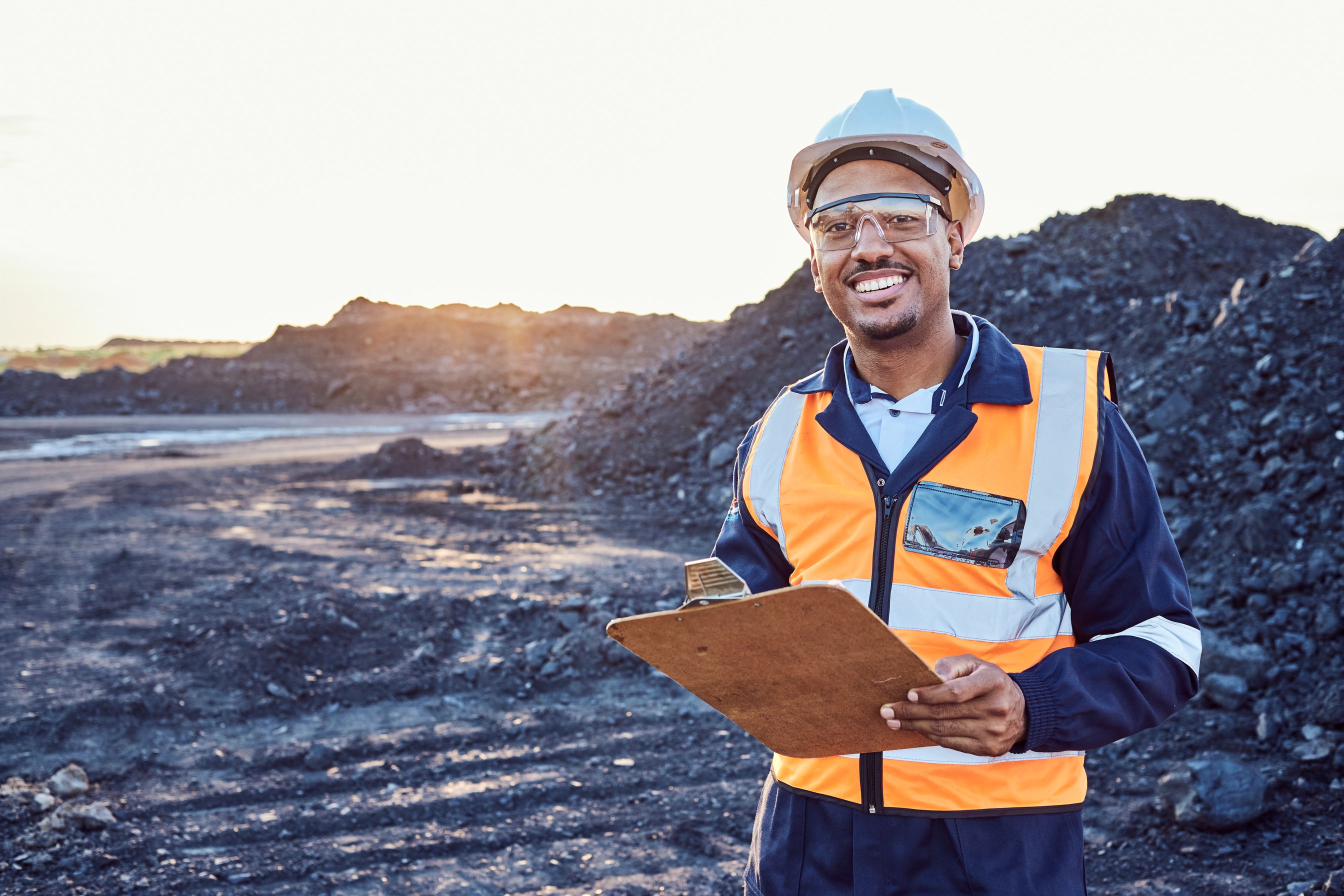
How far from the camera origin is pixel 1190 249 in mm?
15461

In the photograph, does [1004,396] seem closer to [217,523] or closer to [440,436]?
[217,523]

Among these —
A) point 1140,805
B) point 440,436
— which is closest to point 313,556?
point 1140,805

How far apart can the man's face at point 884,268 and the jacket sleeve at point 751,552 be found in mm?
358

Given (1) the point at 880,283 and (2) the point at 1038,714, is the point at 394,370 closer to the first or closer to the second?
(1) the point at 880,283

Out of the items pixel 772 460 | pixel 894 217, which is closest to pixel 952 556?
pixel 772 460

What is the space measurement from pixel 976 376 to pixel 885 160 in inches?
19.0

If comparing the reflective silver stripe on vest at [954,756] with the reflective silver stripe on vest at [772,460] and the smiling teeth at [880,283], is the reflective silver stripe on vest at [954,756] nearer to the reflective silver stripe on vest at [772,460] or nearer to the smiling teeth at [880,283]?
the reflective silver stripe on vest at [772,460]

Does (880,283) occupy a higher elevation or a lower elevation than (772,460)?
higher

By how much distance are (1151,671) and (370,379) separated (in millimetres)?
41504

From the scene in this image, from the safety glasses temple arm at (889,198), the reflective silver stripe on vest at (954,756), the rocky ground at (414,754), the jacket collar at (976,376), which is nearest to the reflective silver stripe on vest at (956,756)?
the reflective silver stripe on vest at (954,756)

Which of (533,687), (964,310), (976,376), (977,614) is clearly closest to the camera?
(977,614)

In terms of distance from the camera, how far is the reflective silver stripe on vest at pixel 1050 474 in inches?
64.7

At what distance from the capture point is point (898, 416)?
1926 millimetres

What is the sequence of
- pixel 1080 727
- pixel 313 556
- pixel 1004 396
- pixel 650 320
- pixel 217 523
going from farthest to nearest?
1. pixel 650 320
2. pixel 217 523
3. pixel 313 556
4. pixel 1004 396
5. pixel 1080 727
